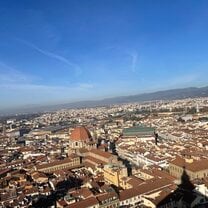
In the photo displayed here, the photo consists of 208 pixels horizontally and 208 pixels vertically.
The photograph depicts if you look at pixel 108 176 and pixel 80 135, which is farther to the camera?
pixel 80 135

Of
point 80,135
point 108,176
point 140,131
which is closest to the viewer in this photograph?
point 108,176

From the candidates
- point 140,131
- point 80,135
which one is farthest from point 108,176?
point 140,131

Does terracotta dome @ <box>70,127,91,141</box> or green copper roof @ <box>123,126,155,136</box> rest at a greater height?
terracotta dome @ <box>70,127,91,141</box>

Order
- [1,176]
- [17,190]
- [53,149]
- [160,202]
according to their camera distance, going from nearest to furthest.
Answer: [160,202], [17,190], [1,176], [53,149]

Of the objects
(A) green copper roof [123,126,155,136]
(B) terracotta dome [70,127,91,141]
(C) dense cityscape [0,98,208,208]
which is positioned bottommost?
(C) dense cityscape [0,98,208,208]

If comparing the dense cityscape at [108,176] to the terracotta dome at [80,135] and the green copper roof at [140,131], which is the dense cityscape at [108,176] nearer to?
the terracotta dome at [80,135]

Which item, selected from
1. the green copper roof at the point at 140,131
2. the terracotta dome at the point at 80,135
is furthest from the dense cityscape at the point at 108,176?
the green copper roof at the point at 140,131

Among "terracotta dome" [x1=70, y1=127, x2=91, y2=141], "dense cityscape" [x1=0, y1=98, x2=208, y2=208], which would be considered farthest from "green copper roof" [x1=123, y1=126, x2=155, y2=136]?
"terracotta dome" [x1=70, y1=127, x2=91, y2=141]

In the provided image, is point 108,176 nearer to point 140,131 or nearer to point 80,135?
point 80,135

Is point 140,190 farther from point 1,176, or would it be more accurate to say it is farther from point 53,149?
point 53,149

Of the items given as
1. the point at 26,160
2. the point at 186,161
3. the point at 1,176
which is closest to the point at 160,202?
the point at 186,161

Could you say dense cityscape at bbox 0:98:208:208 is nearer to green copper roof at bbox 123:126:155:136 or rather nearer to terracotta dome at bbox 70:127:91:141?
terracotta dome at bbox 70:127:91:141
